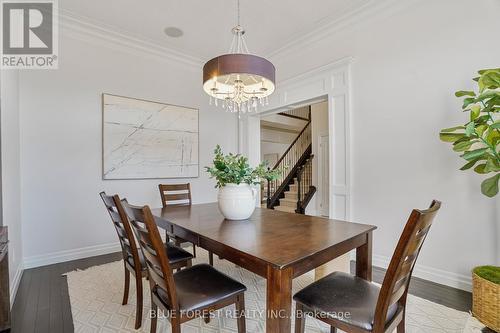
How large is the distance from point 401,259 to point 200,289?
3.40 feet

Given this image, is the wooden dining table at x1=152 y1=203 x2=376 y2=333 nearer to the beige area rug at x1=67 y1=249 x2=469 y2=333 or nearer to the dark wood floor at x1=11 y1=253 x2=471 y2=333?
the beige area rug at x1=67 y1=249 x2=469 y2=333

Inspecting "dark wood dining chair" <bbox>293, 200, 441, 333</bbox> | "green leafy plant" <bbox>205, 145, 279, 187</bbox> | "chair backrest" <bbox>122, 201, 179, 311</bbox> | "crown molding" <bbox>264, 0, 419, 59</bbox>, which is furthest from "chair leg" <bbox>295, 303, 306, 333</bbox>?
"crown molding" <bbox>264, 0, 419, 59</bbox>

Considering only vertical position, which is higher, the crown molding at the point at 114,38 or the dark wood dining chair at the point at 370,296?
the crown molding at the point at 114,38

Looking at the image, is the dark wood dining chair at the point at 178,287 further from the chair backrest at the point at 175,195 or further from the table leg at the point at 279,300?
the chair backrest at the point at 175,195

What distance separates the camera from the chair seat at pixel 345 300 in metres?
1.15

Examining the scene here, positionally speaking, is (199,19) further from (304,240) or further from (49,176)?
(304,240)

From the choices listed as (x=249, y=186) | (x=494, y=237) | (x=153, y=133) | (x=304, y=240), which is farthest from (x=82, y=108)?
(x=494, y=237)

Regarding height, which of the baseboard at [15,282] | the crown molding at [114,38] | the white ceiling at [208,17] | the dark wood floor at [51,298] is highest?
the white ceiling at [208,17]

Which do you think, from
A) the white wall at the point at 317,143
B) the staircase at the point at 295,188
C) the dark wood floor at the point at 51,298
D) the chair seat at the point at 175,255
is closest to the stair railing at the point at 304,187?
the staircase at the point at 295,188

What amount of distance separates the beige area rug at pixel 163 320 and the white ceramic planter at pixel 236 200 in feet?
2.56

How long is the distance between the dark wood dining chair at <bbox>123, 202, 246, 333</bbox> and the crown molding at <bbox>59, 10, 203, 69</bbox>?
9.91 ft

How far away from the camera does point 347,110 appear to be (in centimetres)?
308

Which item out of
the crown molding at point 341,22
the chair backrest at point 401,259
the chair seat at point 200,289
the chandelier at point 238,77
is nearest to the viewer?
the chair backrest at point 401,259

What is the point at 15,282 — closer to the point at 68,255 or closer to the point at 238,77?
the point at 68,255
